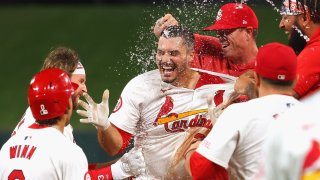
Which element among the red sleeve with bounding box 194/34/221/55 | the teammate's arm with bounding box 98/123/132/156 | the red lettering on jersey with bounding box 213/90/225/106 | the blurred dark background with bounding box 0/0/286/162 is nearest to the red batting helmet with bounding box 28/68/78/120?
the teammate's arm with bounding box 98/123/132/156

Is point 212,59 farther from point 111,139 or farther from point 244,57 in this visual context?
point 111,139

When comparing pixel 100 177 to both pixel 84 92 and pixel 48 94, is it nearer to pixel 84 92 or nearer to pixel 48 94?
pixel 84 92

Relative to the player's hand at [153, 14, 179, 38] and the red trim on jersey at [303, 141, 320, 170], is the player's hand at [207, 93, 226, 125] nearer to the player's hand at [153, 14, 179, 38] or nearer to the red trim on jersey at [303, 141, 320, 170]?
the player's hand at [153, 14, 179, 38]

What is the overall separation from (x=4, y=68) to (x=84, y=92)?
8.85m

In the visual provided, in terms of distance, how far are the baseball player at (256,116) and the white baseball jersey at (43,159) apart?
77 centimetres

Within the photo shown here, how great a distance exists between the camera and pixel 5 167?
4.79m

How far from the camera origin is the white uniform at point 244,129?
14.4 ft

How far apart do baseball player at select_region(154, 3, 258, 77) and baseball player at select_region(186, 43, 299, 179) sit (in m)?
1.88

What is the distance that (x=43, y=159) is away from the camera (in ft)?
15.4

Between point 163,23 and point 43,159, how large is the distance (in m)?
2.20

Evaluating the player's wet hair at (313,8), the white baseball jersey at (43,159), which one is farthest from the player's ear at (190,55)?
the white baseball jersey at (43,159)

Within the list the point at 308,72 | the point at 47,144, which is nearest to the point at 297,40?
the point at 308,72

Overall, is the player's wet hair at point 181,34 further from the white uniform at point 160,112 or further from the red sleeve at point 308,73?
the red sleeve at point 308,73

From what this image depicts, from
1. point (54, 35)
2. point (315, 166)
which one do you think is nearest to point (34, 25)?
point (54, 35)
